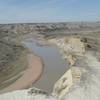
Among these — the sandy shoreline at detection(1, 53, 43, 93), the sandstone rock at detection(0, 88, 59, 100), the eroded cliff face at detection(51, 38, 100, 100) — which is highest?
the sandstone rock at detection(0, 88, 59, 100)

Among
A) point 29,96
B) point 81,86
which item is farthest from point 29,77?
point 29,96

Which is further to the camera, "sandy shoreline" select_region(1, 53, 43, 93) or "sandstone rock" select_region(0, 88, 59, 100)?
"sandy shoreline" select_region(1, 53, 43, 93)

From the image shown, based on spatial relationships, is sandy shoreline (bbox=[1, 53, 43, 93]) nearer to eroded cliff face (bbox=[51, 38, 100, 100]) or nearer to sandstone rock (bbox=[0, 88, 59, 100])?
eroded cliff face (bbox=[51, 38, 100, 100])

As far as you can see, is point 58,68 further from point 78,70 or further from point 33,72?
point 78,70

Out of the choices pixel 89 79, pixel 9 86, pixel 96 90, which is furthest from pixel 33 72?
pixel 96 90

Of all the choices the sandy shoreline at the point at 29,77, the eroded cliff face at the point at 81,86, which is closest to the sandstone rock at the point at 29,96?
the eroded cliff face at the point at 81,86

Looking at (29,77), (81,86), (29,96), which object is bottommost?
(29,77)

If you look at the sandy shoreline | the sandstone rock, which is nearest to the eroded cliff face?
the sandstone rock

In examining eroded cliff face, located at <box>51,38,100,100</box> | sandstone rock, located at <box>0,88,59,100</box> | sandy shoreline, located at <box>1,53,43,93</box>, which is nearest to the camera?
sandstone rock, located at <box>0,88,59,100</box>

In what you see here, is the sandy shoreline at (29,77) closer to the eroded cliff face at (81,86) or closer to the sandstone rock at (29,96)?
the eroded cliff face at (81,86)

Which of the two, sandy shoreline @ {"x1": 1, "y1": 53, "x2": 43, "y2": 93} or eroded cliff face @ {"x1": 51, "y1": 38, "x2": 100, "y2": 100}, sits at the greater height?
eroded cliff face @ {"x1": 51, "y1": 38, "x2": 100, "y2": 100}

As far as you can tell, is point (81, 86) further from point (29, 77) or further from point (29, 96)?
point (29, 77)

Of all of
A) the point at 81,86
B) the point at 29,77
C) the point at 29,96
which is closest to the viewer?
the point at 29,96
